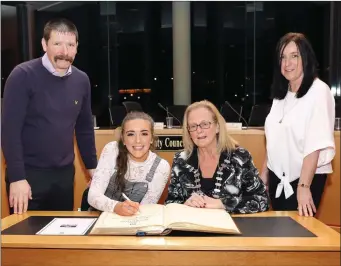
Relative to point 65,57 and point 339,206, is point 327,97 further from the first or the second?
point 339,206

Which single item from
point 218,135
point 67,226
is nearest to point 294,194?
point 218,135

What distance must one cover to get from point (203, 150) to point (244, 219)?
1.36ft

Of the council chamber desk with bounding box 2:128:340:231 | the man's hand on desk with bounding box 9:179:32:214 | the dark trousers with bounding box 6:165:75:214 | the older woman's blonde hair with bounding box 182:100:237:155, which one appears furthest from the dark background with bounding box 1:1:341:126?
the man's hand on desk with bounding box 9:179:32:214

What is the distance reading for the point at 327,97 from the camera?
169cm

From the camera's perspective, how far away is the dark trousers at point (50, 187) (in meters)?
1.86

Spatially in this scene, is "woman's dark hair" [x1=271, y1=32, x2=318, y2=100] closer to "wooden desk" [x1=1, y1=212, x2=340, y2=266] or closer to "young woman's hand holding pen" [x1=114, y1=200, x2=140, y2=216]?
"wooden desk" [x1=1, y1=212, x2=340, y2=266]

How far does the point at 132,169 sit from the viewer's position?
5.82ft

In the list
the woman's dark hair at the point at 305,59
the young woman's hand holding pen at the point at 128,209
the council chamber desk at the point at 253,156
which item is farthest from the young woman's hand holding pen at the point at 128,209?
the council chamber desk at the point at 253,156

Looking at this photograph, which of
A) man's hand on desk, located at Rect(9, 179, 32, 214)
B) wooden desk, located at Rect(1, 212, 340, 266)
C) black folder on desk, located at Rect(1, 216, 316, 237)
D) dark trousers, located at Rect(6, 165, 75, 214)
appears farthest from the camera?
dark trousers, located at Rect(6, 165, 75, 214)

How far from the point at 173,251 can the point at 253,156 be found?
207 cm

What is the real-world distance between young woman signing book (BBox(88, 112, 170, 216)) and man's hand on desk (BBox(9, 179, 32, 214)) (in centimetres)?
25

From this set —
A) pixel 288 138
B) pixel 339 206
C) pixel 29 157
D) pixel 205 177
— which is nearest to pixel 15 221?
pixel 29 157

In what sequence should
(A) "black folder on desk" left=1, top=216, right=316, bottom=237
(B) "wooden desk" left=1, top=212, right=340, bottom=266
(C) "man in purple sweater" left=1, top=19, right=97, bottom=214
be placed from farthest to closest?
1. (C) "man in purple sweater" left=1, top=19, right=97, bottom=214
2. (A) "black folder on desk" left=1, top=216, right=316, bottom=237
3. (B) "wooden desk" left=1, top=212, right=340, bottom=266

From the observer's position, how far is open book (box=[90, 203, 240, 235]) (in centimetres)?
126
